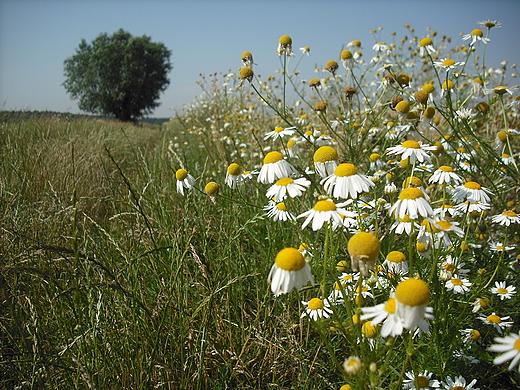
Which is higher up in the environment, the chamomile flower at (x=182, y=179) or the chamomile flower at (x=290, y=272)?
the chamomile flower at (x=182, y=179)

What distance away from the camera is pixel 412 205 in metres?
0.86

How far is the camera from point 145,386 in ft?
3.34

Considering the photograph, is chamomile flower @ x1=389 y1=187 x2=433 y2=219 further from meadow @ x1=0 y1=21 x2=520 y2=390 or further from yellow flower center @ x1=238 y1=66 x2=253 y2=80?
yellow flower center @ x1=238 y1=66 x2=253 y2=80

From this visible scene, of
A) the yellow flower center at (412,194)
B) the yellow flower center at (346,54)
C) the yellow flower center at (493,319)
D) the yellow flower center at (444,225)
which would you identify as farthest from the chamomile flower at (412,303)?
the yellow flower center at (346,54)

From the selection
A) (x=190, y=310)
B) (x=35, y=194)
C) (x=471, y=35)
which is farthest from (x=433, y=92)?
(x=35, y=194)

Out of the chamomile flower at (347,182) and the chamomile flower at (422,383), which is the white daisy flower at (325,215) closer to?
the chamomile flower at (347,182)

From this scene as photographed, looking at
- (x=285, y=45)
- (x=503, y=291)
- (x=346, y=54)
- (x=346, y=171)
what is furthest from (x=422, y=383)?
(x=346, y=54)

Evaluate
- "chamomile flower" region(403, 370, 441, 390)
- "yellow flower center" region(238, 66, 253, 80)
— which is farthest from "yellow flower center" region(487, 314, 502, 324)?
"yellow flower center" region(238, 66, 253, 80)

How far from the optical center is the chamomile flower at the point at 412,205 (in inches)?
33.4

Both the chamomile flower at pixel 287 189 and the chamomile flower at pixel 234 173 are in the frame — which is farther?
the chamomile flower at pixel 234 173

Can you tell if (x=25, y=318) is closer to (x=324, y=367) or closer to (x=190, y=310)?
(x=190, y=310)

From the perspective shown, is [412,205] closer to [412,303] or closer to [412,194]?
[412,194]

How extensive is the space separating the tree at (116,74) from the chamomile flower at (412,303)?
2671cm

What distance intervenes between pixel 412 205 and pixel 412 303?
0.32 metres
